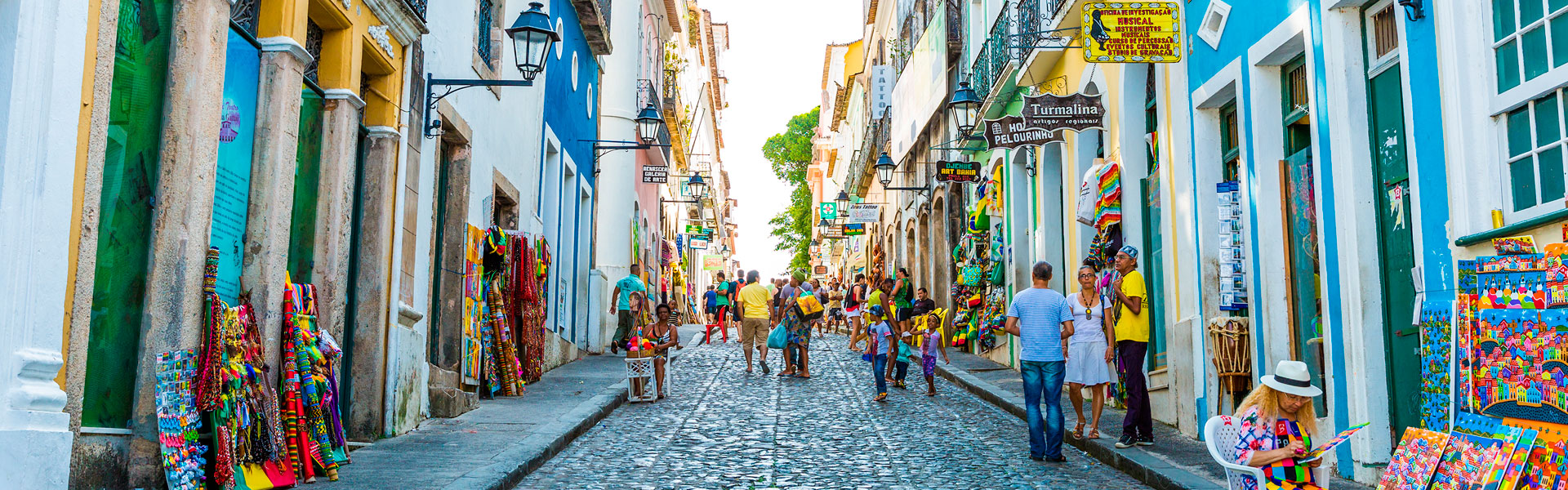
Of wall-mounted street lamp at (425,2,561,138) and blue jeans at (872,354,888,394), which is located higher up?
wall-mounted street lamp at (425,2,561,138)

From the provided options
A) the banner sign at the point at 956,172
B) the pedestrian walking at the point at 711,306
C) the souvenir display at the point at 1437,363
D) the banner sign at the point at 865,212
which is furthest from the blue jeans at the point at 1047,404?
the banner sign at the point at 865,212

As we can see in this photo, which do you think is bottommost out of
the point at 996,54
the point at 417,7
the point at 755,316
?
the point at 755,316

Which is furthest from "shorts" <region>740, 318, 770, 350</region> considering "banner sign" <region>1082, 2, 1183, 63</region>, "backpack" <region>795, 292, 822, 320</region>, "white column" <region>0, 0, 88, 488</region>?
"white column" <region>0, 0, 88, 488</region>

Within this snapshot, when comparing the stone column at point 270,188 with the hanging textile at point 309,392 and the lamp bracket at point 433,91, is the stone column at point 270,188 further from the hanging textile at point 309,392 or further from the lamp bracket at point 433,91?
the lamp bracket at point 433,91

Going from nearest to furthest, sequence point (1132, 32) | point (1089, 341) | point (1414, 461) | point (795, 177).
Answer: point (1414, 461) → point (1089, 341) → point (1132, 32) → point (795, 177)

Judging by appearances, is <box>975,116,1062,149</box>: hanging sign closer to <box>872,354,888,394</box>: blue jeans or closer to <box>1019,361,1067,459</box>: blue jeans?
<box>872,354,888,394</box>: blue jeans

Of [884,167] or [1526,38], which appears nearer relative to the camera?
[1526,38]

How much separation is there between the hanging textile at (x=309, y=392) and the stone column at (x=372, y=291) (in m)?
0.81

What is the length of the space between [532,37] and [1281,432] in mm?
6606

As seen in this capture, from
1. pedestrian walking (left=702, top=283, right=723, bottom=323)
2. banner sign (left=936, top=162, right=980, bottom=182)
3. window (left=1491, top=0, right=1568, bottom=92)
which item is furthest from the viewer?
pedestrian walking (left=702, top=283, right=723, bottom=323)

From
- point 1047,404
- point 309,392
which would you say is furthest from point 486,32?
point 1047,404

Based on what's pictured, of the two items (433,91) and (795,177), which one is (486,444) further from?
(795,177)

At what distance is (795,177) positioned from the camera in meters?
62.5

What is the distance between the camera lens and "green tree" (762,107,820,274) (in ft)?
203
